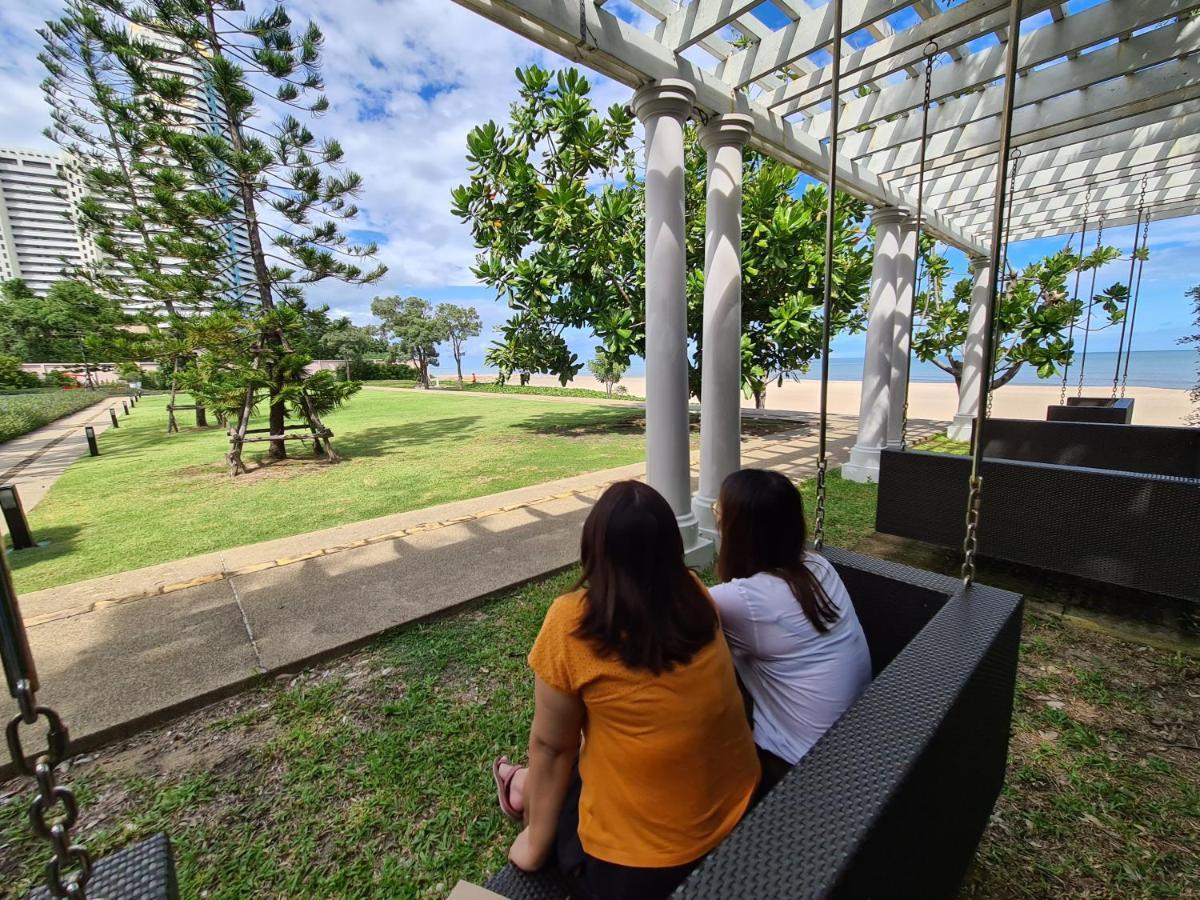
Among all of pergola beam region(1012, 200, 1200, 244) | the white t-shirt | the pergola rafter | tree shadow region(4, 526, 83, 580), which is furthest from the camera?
pergola beam region(1012, 200, 1200, 244)

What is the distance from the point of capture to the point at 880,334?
6.09 metres

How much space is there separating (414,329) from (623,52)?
142 feet

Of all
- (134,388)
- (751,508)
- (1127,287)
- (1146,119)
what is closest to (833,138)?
(751,508)

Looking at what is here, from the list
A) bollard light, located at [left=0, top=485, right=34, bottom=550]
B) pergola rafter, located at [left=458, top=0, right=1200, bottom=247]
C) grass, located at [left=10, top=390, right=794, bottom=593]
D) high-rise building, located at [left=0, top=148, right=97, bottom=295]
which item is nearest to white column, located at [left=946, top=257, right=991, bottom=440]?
pergola rafter, located at [left=458, top=0, right=1200, bottom=247]

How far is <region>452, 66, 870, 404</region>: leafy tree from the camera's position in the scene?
8148mm

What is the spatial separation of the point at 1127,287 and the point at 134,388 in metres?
39.4

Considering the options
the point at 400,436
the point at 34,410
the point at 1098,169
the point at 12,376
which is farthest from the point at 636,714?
the point at 12,376

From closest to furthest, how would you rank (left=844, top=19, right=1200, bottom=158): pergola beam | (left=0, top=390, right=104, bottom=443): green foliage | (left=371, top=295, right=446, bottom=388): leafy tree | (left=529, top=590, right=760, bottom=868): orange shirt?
(left=529, top=590, right=760, bottom=868): orange shirt → (left=844, top=19, right=1200, bottom=158): pergola beam → (left=0, top=390, right=104, bottom=443): green foliage → (left=371, top=295, right=446, bottom=388): leafy tree

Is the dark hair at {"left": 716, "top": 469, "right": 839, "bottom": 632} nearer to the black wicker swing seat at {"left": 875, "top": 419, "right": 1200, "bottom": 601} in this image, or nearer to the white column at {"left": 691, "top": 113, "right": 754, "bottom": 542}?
the black wicker swing seat at {"left": 875, "top": 419, "right": 1200, "bottom": 601}

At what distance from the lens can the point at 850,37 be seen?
149 inches

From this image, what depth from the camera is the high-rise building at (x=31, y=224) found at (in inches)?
1216

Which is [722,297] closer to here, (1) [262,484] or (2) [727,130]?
(2) [727,130]

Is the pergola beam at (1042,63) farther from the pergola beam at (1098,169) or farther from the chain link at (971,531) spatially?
the chain link at (971,531)

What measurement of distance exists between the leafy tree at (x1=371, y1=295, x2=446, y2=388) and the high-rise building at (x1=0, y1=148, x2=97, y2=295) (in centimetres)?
1979
